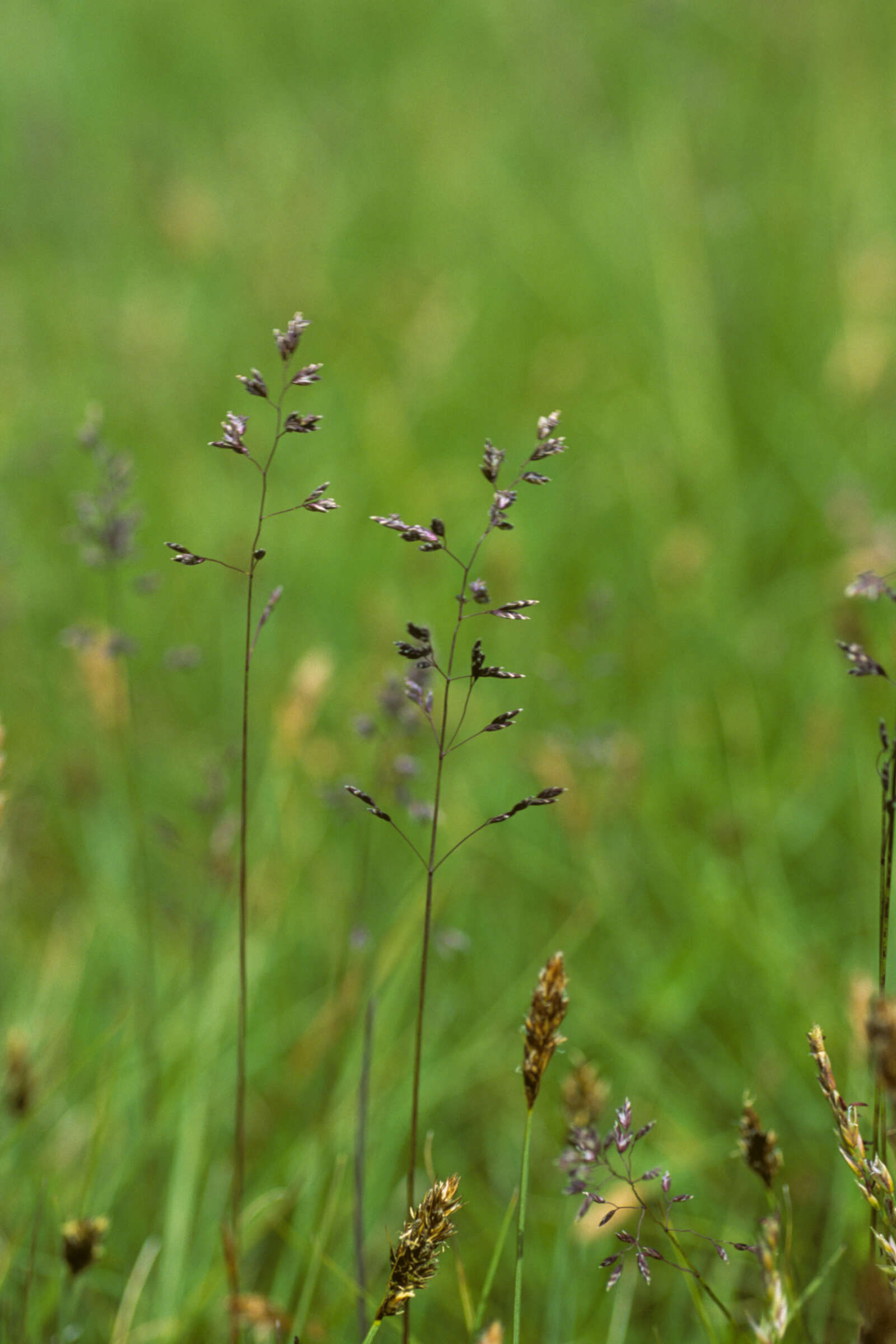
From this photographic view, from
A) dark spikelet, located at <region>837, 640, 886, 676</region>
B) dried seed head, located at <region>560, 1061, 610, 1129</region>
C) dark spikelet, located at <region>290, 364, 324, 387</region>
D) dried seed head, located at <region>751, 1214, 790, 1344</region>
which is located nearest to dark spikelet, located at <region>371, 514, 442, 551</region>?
dark spikelet, located at <region>290, 364, 324, 387</region>

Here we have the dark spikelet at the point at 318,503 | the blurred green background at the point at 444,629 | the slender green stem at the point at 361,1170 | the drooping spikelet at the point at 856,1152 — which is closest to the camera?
the drooping spikelet at the point at 856,1152

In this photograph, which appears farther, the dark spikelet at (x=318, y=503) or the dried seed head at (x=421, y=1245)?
the dark spikelet at (x=318, y=503)

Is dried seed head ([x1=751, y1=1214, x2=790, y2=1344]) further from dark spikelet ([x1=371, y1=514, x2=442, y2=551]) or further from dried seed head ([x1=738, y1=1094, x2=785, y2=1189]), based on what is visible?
dark spikelet ([x1=371, y1=514, x2=442, y2=551])

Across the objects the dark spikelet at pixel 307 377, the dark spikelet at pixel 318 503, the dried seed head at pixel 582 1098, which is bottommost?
the dried seed head at pixel 582 1098

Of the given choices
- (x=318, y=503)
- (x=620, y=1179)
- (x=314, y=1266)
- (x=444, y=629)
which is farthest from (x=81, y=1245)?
(x=444, y=629)

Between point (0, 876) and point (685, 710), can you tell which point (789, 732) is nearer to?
point (685, 710)

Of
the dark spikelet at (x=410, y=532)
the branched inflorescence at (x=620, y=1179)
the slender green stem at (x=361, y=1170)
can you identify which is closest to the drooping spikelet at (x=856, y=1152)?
the branched inflorescence at (x=620, y=1179)

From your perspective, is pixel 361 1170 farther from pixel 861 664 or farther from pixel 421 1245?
pixel 861 664

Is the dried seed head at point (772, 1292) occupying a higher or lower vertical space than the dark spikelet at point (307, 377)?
lower

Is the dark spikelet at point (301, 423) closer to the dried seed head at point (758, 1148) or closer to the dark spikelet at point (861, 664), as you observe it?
the dark spikelet at point (861, 664)
